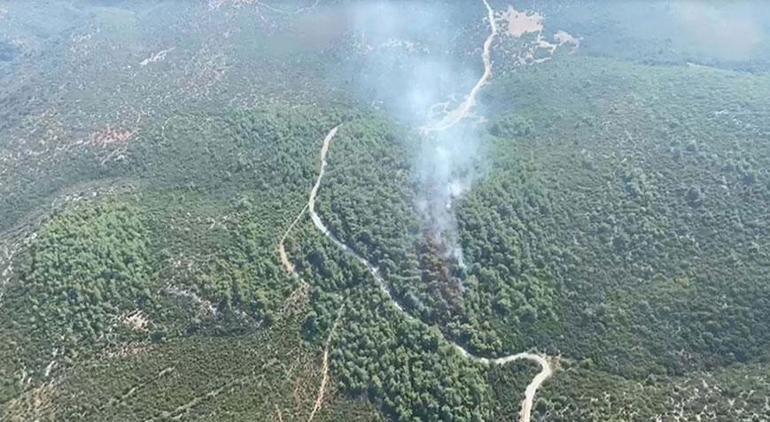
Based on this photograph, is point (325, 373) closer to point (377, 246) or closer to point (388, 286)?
point (388, 286)

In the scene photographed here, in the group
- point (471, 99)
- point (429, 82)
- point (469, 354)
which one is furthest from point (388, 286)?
point (429, 82)

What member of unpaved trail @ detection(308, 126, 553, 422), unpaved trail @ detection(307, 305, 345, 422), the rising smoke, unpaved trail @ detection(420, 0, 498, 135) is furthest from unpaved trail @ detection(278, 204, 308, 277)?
unpaved trail @ detection(420, 0, 498, 135)

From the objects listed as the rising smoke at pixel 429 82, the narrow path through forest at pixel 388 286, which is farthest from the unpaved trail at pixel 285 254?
the rising smoke at pixel 429 82

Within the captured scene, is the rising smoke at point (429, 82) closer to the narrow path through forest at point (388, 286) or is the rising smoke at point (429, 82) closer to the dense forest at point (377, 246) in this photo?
the dense forest at point (377, 246)

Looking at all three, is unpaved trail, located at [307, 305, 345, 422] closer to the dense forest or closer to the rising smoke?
the dense forest

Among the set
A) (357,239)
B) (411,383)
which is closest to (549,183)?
(357,239)
